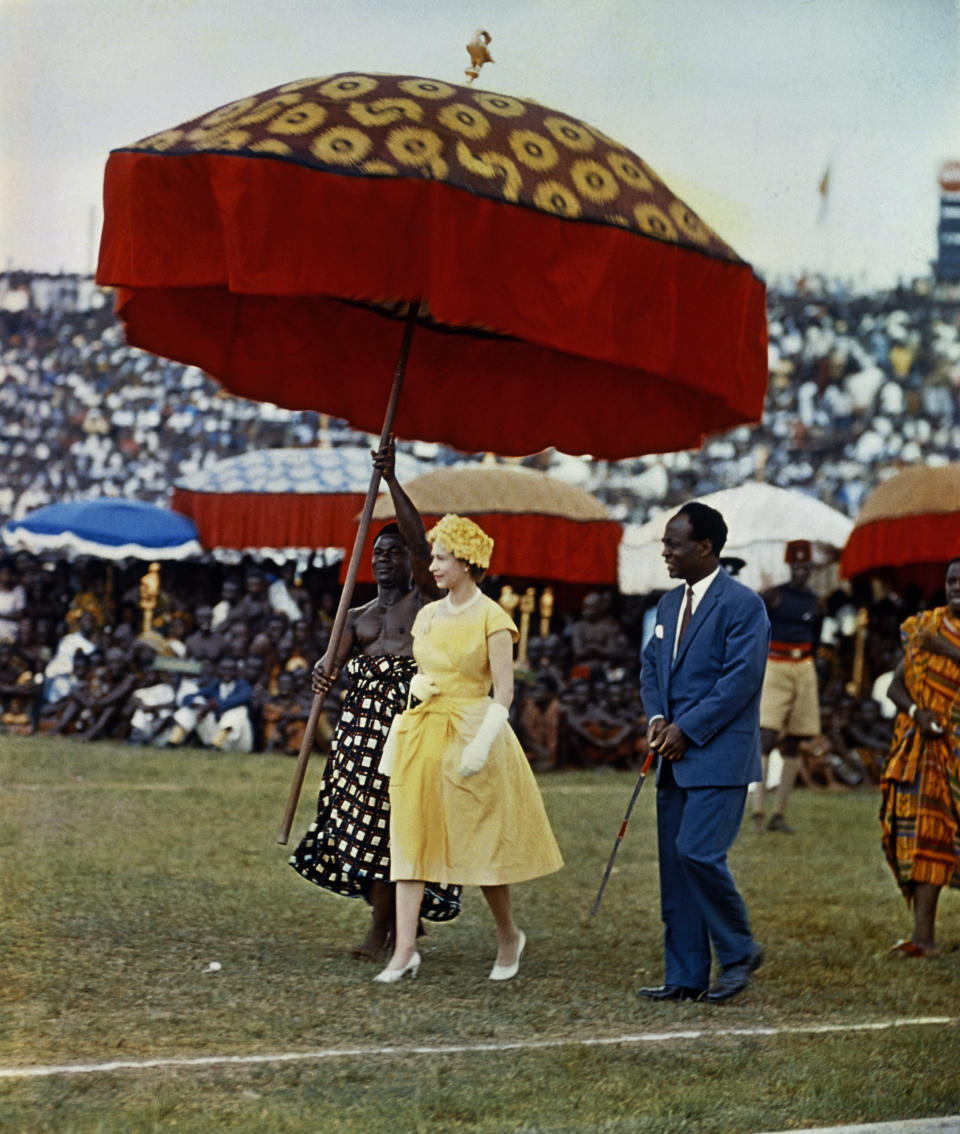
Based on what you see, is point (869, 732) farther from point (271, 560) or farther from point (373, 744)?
point (373, 744)

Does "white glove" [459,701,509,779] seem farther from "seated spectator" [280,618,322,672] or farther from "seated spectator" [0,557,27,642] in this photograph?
"seated spectator" [0,557,27,642]

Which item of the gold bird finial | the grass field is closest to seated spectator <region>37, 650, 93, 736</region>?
the grass field

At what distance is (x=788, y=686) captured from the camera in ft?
38.4

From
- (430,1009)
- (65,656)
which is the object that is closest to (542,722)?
(65,656)

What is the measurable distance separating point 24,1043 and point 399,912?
1.70 meters

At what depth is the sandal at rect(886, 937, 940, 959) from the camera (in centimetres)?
716

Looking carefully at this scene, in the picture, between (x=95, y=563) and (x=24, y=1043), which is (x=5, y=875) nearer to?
(x=24, y=1043)

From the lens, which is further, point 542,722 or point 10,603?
point 10,603

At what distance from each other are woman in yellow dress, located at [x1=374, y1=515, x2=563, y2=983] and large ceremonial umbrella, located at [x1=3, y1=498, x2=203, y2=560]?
11.0 m

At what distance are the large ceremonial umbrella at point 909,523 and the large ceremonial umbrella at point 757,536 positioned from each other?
67cm

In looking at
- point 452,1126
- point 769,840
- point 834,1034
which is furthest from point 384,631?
point 769,840

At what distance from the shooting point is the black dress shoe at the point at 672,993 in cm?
602

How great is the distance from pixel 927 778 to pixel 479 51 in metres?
3.69

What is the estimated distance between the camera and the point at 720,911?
602 centimetres
